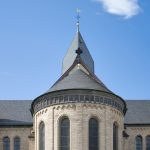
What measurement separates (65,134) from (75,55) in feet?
48.1

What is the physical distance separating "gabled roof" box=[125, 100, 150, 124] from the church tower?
206 inches

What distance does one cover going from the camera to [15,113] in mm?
66188

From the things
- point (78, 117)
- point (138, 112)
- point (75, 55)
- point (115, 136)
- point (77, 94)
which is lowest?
point (115, 136)

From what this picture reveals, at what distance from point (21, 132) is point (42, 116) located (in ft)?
18.0

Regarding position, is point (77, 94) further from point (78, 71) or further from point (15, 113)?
point (15, 113)

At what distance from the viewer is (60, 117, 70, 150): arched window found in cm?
5694

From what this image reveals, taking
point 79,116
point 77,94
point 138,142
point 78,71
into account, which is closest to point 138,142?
point 138,142

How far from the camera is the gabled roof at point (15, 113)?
64475 millimetres

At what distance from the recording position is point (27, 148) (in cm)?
6331

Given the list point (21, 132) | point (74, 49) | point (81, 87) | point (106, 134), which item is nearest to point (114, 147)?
point (106, 134)

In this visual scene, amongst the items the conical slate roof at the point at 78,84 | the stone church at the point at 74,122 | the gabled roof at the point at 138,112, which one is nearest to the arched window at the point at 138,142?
the stone church at the point at 74,122

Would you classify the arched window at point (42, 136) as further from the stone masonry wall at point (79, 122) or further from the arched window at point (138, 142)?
the arched window at point (138, 142)

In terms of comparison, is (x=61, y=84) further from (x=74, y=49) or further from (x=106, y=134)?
(x=74, y=49)

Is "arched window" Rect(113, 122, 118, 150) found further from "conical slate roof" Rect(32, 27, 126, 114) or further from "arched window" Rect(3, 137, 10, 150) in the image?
"arched window" Rect(3, 137, 10, 150)
